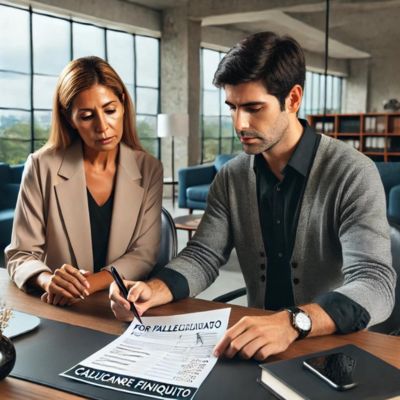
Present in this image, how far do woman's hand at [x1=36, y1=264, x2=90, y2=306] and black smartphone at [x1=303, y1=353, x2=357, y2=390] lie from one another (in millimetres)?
641

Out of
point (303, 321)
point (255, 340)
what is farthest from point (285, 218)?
point (255, 340)

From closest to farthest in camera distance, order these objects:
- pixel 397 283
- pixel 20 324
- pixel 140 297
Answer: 1. pixel 20 324
2. pixel 140 297
3. pixel 397 283

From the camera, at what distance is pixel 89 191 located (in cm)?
176

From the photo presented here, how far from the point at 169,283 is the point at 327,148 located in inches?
24.2

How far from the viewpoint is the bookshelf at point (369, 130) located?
7453 mm

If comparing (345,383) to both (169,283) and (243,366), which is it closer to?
(243,366)

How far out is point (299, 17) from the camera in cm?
849

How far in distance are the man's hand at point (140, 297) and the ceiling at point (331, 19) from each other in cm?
639

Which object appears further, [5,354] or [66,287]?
[66,287]

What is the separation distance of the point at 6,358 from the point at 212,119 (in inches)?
390

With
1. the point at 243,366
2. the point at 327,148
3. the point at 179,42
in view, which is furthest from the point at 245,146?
the point at 179,42

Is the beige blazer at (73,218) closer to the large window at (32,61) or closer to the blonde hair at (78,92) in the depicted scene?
the blonde hair at (78,92)

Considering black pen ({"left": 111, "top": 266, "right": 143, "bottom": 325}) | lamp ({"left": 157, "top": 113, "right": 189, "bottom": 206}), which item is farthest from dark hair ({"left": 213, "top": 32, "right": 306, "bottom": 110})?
lamp ({"left": 157, "top": 113, "right": 189, "bottom": 206})

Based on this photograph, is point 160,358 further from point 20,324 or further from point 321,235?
point 321,235
